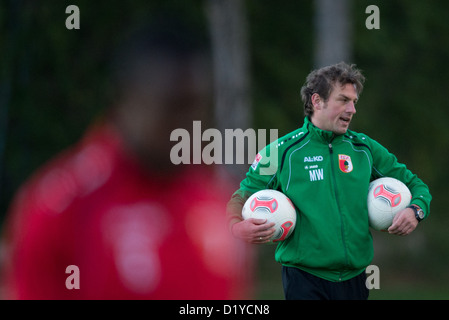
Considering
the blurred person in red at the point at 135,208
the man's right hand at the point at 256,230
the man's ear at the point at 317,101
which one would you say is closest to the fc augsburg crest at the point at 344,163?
the man's ear at the point at 317,101

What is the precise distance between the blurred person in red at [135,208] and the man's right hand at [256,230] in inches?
104

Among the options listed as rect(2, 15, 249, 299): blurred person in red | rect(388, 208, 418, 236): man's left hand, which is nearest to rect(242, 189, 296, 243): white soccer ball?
rect(388, 208, 418, 236): man's left hand

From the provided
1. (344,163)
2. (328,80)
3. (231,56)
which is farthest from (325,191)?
(231,56)

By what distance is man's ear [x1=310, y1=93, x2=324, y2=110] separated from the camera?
507cm

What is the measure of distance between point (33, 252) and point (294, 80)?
16290mm

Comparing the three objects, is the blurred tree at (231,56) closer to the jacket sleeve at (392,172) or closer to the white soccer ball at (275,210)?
the jacket sleeve at (392,172)

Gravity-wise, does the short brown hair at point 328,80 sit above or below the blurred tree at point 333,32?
below

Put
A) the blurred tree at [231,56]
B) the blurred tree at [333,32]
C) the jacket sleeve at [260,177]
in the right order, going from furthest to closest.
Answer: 1. the blurred tree at [231,56]
2. the blurred tree at [333,32]
3. the jacket sleeve at [260,177]

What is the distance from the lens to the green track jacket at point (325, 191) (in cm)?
486

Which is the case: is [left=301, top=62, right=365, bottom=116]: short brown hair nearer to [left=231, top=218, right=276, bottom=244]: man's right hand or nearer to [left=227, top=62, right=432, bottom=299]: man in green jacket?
[left=227, top=62, right=432, bottom=299]: man in green jacket

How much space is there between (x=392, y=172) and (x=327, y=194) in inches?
24.3

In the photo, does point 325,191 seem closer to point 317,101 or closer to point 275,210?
point 275,210

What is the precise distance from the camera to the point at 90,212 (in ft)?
6.40
